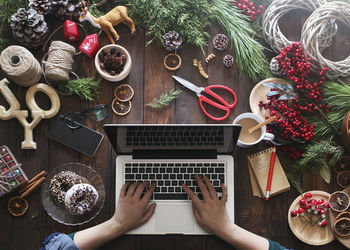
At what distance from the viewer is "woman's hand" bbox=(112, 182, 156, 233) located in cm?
127

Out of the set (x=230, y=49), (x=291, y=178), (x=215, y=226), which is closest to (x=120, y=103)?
(x=230, y=49)

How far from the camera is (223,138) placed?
1216 mm

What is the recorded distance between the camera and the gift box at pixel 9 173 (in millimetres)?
1303

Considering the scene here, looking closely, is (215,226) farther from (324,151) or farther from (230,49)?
(230,49)

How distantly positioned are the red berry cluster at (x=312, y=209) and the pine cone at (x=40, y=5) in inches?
48.5

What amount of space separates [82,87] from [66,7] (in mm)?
319

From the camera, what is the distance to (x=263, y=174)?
4.44 feet

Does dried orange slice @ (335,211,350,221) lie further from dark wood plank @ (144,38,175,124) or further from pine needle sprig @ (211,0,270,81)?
dark wood plank @ (144,38,175,124)

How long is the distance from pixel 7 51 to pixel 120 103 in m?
0.46

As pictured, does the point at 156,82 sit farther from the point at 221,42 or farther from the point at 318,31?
the point at 318,31

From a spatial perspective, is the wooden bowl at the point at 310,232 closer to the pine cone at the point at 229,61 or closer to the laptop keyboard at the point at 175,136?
the laptop keyboard at the point at 175,136

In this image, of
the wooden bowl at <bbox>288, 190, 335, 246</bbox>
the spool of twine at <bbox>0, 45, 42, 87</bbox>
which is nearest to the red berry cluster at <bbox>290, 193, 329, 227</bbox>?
the wooden bowl at <bbox>288, 190, 335, 246</bbox>

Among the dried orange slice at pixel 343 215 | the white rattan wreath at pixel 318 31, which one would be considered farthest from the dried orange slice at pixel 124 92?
the dried orange slice at pixel 343 215

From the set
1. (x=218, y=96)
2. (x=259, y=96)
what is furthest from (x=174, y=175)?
(x=259, y=96)
